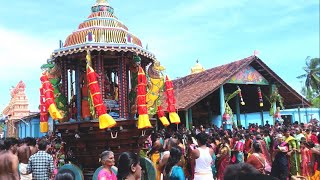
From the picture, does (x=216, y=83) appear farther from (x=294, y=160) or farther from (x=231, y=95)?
(x=294, y=160)

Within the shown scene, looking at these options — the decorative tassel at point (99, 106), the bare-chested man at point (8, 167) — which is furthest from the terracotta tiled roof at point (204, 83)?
the bare-chested man at point (8, 167)

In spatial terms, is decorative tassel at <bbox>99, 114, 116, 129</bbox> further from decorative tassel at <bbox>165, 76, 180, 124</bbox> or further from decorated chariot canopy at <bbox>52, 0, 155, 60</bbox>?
decorative tassel at <bbox>165, 76, 180, 124</bbox>

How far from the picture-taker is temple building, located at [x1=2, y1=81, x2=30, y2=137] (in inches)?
1341

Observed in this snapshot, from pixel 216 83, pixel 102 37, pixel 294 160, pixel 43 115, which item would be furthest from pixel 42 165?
pixel 216 83

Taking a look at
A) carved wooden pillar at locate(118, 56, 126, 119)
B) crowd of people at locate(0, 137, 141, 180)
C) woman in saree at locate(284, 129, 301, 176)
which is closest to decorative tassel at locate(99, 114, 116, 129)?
crowd of people at locate(0, 137, 141, 180)

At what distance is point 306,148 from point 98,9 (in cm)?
613

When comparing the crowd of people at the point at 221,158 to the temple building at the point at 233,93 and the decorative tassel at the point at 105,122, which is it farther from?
the temple building at the point at 233,93

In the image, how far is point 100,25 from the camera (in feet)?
28.2

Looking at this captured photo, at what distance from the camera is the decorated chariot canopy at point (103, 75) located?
8.06m

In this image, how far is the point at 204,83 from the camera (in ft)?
66.1

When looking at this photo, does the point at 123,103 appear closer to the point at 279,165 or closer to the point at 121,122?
the point at 121,122

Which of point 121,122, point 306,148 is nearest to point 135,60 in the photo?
point 121,122

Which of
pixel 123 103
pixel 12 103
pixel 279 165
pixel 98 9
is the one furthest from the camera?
pixel 12 103

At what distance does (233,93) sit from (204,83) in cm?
170
